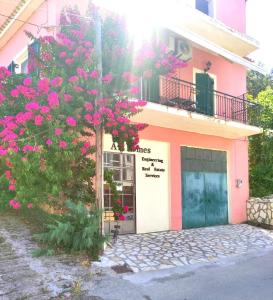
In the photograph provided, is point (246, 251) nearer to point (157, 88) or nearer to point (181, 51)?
point (157, 88)

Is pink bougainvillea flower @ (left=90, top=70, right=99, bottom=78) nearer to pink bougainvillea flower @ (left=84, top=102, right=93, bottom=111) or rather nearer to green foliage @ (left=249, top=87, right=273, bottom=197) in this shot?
pink bougainvillea flower @ (left=84, top=102, right=93, bottom=111)

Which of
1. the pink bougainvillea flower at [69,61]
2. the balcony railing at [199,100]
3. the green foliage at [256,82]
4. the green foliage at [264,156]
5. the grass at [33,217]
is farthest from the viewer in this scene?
the green foliage at [256,82]

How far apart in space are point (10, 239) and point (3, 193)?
1632 mm

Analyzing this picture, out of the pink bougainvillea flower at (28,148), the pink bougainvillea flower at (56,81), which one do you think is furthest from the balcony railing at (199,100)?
the pink bougainvillea flower at (28,148)

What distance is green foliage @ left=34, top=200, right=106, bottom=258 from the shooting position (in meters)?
7.88

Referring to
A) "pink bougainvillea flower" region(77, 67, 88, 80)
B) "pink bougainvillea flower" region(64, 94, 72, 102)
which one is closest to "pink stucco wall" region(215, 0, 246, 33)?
"pink bougainvillea flower" region(77, 67, 88, 80)

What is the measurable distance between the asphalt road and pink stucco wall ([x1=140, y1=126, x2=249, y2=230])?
4.53 metres

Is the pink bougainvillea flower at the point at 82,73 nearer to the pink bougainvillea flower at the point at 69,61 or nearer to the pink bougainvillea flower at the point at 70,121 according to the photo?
the pink bougainvillea flower at the point at 69,61

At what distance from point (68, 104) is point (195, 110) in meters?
6.45

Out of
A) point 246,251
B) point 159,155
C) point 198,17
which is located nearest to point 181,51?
point 198,17

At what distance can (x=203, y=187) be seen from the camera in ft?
46.7

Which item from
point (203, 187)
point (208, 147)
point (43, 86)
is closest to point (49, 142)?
point (43, 86)

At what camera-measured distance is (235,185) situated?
604 inches

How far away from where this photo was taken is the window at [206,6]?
1529cm
